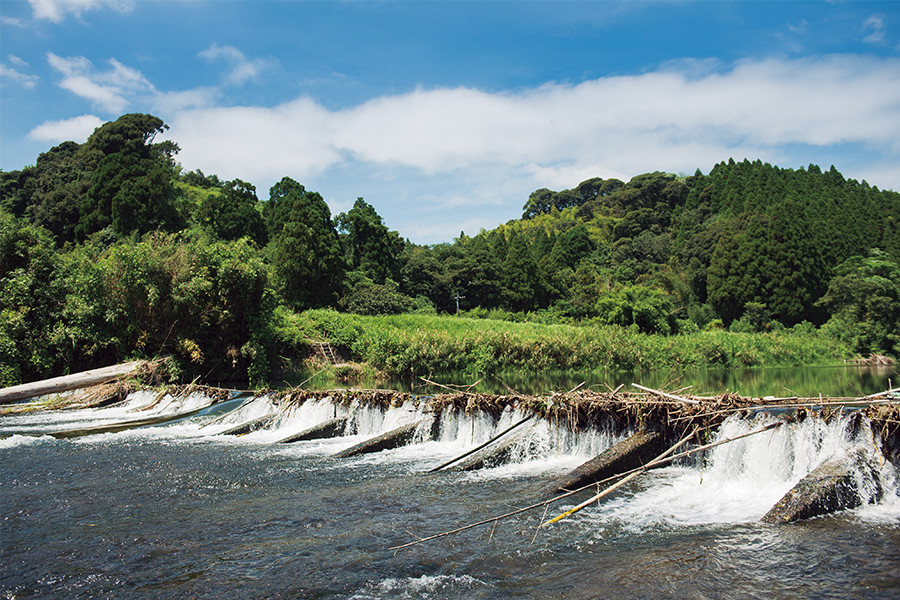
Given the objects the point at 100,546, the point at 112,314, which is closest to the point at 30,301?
the point at 112,314

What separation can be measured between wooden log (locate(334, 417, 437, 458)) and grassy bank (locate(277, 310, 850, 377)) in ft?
52.4

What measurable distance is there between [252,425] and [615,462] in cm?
861

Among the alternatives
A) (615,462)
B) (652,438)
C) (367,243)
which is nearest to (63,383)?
(615,462)

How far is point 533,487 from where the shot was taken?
7254mm

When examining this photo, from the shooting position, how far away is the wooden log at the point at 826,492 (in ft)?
18.1

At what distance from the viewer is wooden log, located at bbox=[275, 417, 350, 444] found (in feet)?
37.6

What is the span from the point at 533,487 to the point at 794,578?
3306 millimetres

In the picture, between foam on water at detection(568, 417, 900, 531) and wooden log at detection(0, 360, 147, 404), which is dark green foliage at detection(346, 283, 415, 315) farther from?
foam on water at detection(568, 417, 900, 531)

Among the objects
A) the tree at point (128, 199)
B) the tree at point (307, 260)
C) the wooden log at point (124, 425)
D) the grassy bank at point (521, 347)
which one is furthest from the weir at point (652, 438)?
the tree at point (128, 199)

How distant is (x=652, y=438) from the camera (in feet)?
24.4

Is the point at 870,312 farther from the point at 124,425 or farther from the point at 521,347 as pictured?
the point at 124,425

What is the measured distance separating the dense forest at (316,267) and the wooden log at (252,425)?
10.8m

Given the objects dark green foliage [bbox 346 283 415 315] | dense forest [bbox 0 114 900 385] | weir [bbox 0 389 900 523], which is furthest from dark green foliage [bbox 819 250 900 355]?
weir [bbox 0 389 900 523]

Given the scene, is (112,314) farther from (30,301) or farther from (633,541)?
(633,541)
